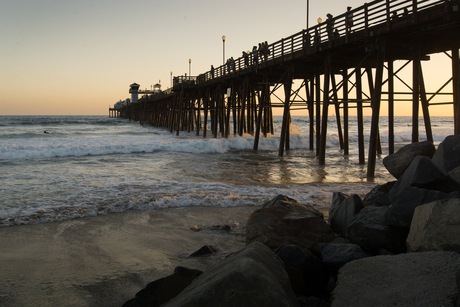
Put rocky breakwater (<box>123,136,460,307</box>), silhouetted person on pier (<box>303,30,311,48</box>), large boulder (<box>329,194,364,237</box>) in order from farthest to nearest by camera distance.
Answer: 1. silhouetted person on pier (<box>303,30,311,48</box>)
2. large boulder (<box>329,194,364,237</box>)
3. rocky breakwater (<box>123,136,460,307</box>)

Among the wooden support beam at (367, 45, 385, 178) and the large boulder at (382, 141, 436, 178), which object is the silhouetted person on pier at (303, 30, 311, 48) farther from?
the large boulder at (382, 141, 436, 178)

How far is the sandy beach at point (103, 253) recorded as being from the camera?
3246 mm

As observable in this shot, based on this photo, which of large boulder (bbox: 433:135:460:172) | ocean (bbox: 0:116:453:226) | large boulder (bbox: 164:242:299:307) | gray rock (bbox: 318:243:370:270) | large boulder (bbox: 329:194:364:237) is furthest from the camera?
ocean (bbox: 0:116:453:226)

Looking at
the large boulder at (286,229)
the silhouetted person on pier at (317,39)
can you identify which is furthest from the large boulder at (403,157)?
the silhouetted person on pier at (317,39)

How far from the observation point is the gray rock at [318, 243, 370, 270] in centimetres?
321

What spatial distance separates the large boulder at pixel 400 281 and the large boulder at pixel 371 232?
80 centimetres

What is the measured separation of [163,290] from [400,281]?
1740mm

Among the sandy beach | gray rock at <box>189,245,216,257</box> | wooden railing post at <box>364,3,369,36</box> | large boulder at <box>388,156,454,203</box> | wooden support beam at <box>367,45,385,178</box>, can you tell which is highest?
wooden railing post at <box>364,3,369,36</box>

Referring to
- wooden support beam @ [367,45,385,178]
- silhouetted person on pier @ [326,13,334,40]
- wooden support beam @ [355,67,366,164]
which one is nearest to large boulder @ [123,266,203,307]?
wooden support beam @ [367,45,385,178]

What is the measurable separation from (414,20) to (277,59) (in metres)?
7.27

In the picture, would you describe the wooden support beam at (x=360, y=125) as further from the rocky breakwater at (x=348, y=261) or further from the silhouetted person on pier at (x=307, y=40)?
the rocky breakwater at (x=348, y=261)

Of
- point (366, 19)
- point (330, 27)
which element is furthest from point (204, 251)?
point (330, 27)

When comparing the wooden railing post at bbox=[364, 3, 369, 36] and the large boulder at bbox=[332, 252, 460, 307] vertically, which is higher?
the wooden railing post at bbox=[364, 3, 369, 36]

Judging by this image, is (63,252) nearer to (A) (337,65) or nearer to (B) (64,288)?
(B) (64,288)
